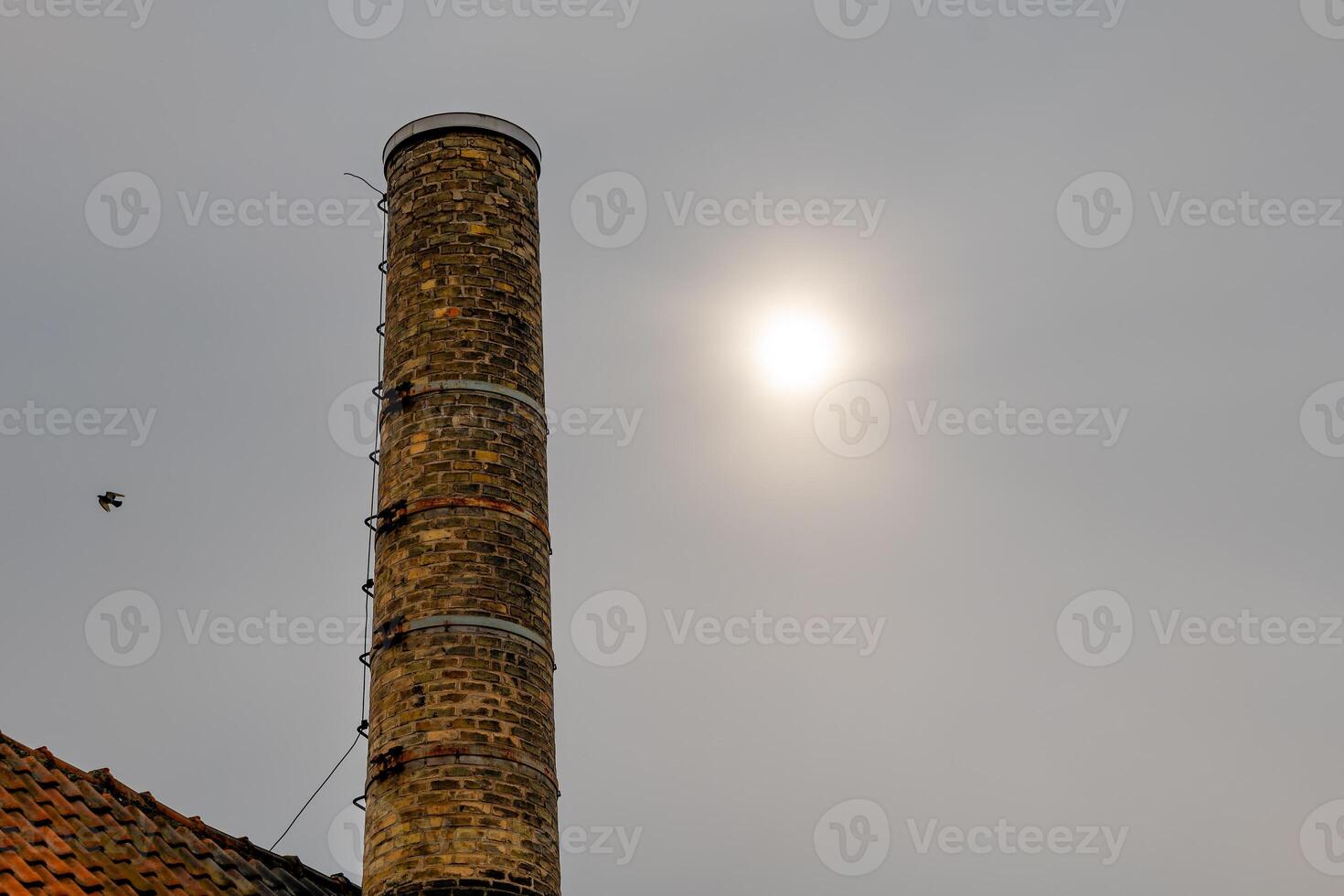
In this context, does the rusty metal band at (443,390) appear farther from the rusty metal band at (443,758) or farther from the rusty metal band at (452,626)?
the rusty metal band at (443,758)

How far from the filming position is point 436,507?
16266 mm

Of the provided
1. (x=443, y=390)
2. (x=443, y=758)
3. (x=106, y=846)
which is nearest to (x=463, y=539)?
(x=443, y=390)

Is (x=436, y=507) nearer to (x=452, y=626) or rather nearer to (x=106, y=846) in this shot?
→ (x=452, y=626)

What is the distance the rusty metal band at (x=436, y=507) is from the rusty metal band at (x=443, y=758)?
7.20ft

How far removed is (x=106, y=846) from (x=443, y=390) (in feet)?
16.4

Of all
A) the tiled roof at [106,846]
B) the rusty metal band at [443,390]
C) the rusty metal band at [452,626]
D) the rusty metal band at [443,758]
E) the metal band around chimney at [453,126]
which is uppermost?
the metal band around chimney at [453,126]

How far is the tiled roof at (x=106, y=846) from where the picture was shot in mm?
14133

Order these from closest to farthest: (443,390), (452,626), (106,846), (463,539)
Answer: (106,846), (452,626), (463,539), (443,390)

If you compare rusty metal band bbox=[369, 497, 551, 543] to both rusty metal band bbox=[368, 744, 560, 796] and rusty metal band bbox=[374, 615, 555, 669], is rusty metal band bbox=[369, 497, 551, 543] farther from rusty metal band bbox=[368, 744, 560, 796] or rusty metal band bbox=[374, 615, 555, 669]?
rusty metal band bbox=[368, 744, 560, 796]

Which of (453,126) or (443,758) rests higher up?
(453,126)

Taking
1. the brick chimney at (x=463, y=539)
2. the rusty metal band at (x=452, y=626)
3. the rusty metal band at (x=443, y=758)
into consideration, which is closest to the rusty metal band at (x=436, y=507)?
the brick chimney at (x=463, y=539)

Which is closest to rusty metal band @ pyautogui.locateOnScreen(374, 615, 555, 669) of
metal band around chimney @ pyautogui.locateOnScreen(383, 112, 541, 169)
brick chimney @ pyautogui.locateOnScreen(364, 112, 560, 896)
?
brick chimney @ pyautogui.locateOnScreen(364, 112, 560, 896)

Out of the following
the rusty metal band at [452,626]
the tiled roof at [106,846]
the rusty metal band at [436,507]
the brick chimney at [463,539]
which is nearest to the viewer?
the tiled roof at [106,846]

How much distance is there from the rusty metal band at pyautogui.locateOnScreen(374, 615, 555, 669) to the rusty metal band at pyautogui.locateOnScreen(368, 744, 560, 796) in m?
1.05
